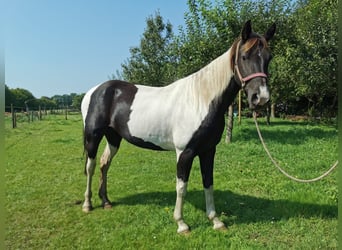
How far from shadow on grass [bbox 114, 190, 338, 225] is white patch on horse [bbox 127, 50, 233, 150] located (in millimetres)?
1177

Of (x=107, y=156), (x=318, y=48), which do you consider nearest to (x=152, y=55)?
(x=318, y=48)

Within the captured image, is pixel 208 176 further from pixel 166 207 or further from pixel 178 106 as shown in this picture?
pixel 178 106

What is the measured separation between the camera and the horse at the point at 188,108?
307cm

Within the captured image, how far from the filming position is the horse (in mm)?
3068

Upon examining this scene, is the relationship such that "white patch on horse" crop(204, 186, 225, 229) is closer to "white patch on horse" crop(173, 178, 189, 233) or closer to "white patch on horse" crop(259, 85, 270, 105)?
"white patch on horse" crop(173, 178, 189, 233)

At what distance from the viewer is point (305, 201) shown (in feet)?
14.1

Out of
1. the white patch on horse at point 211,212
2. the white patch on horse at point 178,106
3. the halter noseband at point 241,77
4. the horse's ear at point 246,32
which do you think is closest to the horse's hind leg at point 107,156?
the white patch on horse at point 178,106

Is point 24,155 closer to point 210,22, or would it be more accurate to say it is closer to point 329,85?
point 210,22

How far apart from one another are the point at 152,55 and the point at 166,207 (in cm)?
1471

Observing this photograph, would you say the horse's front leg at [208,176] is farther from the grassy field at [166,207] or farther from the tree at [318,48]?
the tree at [318,48]

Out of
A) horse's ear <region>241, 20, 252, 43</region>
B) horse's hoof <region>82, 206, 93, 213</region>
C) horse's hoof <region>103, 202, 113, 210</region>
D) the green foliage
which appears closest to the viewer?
horse's ear <region>241, 20, 252, 43</region>

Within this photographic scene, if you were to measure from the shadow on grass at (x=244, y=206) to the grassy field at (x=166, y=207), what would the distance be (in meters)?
0.01

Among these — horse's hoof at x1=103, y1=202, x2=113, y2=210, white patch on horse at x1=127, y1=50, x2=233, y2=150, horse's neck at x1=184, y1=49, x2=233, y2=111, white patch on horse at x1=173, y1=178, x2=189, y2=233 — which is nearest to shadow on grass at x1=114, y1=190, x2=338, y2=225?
horse's hoof at x1=103, y1=202, x2=113, y2=210

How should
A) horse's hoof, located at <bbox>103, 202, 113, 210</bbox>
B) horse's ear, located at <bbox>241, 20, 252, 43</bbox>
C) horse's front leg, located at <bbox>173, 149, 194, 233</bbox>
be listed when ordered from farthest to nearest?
1. horse's hoof, located at <bbox>103, 202, 113, 210</bbox>
2. horse's front leg, located at <bbox>173, 149, 194, 233</bbox>
3. horse's ear, located at <bbox>241, 20, 252, 43</bbox>
